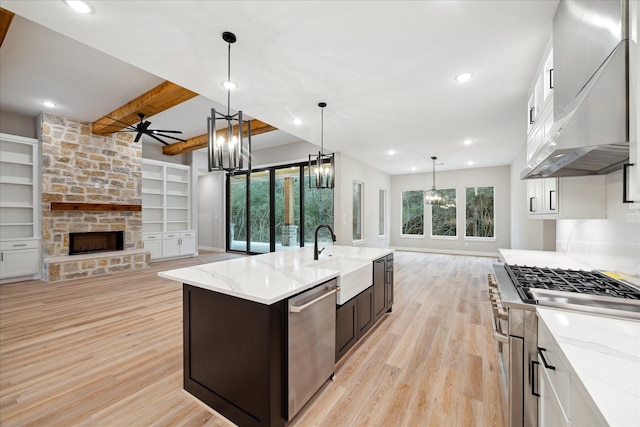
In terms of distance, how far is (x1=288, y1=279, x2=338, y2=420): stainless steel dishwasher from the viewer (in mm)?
1586

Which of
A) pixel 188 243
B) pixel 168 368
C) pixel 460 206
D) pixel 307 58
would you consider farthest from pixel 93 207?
pixel 460 206

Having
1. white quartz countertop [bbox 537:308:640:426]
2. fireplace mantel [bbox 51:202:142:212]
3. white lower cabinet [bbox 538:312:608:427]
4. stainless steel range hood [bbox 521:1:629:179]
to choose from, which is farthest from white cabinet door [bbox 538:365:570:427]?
fireplace mantel [bbox 51:202:142:212]

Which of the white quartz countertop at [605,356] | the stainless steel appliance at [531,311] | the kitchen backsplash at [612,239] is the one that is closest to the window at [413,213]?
the kitchen backsplash at [612,239]

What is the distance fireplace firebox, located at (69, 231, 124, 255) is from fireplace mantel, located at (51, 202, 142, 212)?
2.08ft

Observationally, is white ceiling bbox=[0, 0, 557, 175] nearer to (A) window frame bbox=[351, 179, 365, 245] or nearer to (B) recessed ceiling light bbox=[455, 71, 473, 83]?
(B) recessed ceiling light bbox=[455, 71, 473, 83]

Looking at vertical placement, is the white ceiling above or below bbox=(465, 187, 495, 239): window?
above

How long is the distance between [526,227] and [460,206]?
3.12m

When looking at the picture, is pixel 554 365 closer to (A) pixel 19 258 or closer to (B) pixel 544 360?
(B) pixel 544 360

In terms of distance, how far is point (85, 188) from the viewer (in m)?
5.57

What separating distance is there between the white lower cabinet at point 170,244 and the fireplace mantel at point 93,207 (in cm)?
97

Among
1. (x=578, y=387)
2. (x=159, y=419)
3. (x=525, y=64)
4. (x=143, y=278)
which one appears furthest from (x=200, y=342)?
(x=143, y=278)

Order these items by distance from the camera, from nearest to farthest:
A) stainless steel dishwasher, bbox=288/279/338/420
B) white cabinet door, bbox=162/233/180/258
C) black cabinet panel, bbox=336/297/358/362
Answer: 1. stainless steel dishwasher, bbox=288/279/338/420
2. black cabinet panel, bbox=336/297/358/362
3. white cabinet door, bbox=162/233/180/258

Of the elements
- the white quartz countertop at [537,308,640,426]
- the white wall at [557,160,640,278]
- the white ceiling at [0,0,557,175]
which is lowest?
the white quartz countertop at [537,308,640,426]

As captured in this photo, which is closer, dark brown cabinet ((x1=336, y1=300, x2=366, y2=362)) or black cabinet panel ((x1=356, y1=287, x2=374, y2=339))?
dark brown cabinet ((x1=336, y1=300, x2=366, y2=362))
